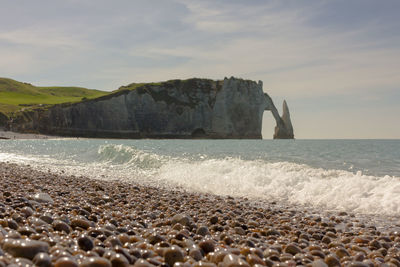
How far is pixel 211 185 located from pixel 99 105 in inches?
3222

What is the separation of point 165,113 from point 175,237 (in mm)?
88296

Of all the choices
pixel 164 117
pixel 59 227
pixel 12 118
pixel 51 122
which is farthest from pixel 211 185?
pixel 12 118

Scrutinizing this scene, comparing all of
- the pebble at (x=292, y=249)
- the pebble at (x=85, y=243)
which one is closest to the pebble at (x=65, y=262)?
the pebble at (x=85, y=243)

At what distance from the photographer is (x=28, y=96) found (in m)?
136

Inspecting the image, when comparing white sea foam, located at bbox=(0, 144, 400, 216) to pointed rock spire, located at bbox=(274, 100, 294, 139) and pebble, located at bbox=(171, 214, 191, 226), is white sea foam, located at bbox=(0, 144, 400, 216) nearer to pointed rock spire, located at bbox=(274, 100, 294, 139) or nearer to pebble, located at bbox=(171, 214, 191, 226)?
pebble, located at bbox=(171, 214, 191, 226)

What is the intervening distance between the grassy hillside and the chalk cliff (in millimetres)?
15827

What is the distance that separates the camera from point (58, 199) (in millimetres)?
8242

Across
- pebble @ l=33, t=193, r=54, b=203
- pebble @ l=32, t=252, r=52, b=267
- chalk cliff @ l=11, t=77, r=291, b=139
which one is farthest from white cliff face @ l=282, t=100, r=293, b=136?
pebble @ l=32, t=252, r=52, b=267

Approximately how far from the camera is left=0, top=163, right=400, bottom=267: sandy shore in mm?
3713

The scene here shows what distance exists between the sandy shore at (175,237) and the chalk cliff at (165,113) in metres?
84.0

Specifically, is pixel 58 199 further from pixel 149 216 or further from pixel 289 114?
pixel 289 114

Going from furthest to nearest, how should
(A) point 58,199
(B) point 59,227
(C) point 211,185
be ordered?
(C) point 211,185
(A) point 58,199
(B) point 59,227

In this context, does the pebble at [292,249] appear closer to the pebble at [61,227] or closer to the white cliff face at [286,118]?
the pebble at [61,227]

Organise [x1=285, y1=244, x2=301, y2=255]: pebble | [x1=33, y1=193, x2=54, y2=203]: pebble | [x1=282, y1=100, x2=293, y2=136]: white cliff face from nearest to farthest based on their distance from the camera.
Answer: [x1=285, y1=244, x2=301, y2=255]: pebble
[x1=33, y1=193, x2=54, y2=203]: pebble
[x1=282, y1=100, x2=293, y2=136]: white cliff face
